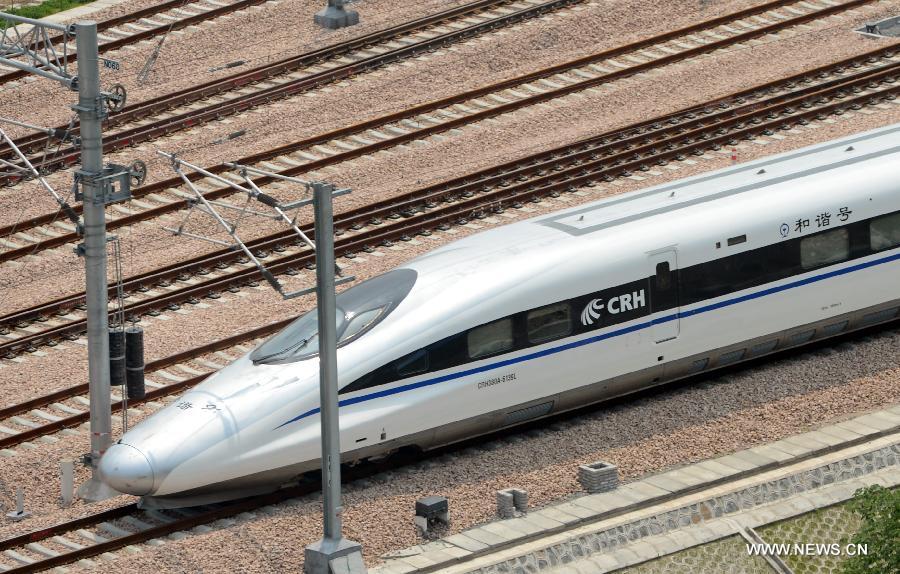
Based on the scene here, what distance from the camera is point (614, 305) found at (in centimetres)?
2348

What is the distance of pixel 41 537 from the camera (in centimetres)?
2133

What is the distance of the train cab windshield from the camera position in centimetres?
2230

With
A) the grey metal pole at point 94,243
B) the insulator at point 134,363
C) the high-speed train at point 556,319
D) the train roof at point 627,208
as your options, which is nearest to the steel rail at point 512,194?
the insulator at point 134,363

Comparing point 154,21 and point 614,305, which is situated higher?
point 154,21

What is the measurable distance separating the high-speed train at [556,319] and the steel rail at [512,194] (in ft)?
17.7

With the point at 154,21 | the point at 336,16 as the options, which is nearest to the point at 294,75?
the point at 336,16

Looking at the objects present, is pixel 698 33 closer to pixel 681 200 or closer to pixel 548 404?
pixel 681 200

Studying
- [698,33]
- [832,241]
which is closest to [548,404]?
[832,241]

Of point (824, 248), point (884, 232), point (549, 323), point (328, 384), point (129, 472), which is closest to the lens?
point (328, 384)

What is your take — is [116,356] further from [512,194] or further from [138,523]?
[512,194]

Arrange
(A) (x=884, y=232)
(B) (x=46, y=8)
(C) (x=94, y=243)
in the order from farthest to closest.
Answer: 1. (B) (x=46, y=8)
2. (A) (x=884, y=232)
3. (C) (x=94, y=243)

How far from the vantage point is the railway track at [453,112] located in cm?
3136

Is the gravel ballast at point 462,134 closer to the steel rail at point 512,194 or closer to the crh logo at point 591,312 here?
the steel rail at point 512,194

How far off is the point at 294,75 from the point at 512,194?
755 centimetres
